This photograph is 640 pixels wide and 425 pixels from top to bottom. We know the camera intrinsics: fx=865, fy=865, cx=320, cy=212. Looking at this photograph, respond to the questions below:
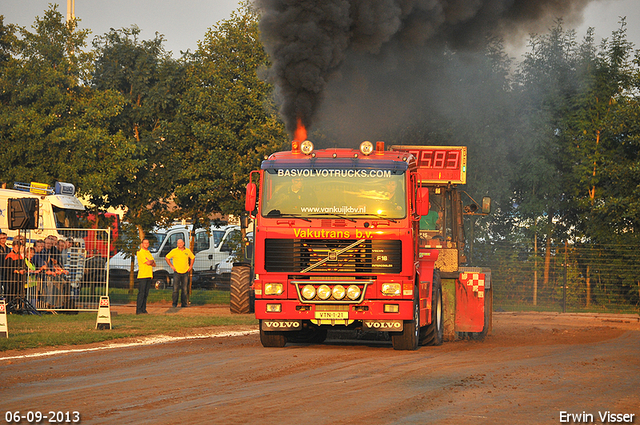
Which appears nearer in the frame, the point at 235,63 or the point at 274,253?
the point at 274,253

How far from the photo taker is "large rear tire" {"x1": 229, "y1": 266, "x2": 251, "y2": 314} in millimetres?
21266

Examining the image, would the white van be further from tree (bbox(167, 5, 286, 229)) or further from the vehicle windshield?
the vehicle windshield

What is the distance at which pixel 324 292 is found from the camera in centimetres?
1301

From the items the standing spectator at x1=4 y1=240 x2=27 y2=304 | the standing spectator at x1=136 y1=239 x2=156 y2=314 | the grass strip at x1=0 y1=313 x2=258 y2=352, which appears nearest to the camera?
the grass strip at x1=0 y1=313 x2=258 y2=352

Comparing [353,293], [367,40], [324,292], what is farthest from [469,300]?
[367,40]

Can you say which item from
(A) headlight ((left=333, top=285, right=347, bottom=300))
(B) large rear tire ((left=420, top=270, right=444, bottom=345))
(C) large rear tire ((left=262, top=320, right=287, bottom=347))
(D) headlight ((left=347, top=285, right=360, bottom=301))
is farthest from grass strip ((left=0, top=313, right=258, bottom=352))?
(B) large rear tire ((left=420, top=270, right=444, bottom=345))

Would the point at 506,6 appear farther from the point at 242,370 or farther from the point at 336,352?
the point at 242,370

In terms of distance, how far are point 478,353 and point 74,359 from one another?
19.8ft

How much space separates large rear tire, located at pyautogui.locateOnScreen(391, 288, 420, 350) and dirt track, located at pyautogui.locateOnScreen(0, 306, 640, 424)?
0.85 feet

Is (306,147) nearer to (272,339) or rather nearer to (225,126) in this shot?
(272,339)

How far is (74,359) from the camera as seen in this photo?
11953 millimetres

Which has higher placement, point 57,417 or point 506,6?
point 506,6

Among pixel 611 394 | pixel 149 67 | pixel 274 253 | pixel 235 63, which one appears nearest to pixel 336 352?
pixel 274 253

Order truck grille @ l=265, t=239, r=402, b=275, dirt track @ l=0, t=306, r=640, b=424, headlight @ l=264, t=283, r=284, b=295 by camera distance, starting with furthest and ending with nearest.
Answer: headlight @ l=264, t=283, r=284, b=295 < truck grille @ l=265, t=239, r=402, b=275 < dirt track @ l=0, t=306, r=640, b=424
